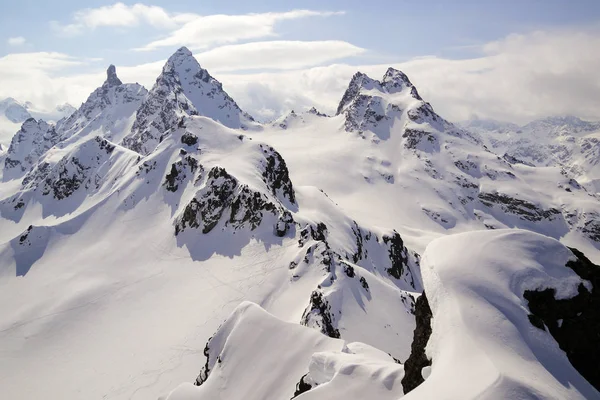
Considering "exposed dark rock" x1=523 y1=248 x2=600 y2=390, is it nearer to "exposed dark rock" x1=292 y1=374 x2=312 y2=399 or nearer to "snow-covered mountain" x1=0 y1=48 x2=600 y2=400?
"snow-covered mountain" x1=0 y1=48 x2=600 y2=400

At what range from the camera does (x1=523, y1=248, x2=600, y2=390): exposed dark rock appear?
12352mm

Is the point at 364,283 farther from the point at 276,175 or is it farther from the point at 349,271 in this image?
the point at 276,175

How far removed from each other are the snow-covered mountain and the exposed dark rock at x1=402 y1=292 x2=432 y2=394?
0.09 metres

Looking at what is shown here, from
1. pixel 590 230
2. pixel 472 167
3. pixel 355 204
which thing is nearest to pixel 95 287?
pixel 355 204

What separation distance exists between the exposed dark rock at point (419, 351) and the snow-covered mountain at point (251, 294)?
0.09 m

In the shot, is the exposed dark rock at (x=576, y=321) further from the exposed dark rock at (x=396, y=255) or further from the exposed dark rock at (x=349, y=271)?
the exposed dark rock at (x=396, y=255)

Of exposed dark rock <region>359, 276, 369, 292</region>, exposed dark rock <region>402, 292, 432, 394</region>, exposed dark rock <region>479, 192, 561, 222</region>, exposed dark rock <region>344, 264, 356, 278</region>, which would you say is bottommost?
exposed dark rock <region>479, 192, 561, 222</region>

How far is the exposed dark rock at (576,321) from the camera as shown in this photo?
12352 mm

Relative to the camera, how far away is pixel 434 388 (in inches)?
416

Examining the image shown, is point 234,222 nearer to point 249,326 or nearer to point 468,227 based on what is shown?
point 249,326

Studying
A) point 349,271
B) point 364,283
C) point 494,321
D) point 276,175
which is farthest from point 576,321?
point 276,175

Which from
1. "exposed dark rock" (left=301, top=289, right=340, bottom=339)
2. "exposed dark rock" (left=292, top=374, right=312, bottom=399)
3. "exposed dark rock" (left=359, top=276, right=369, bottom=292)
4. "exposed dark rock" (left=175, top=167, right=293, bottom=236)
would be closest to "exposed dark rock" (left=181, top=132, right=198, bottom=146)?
"exposed dark rock" (left=175, top=167, right=293, bottom=236)

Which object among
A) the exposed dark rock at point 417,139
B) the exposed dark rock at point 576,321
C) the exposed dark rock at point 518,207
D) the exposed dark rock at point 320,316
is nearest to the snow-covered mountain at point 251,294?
the exposed dark rock at point 576,321

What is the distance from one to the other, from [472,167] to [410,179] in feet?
123
